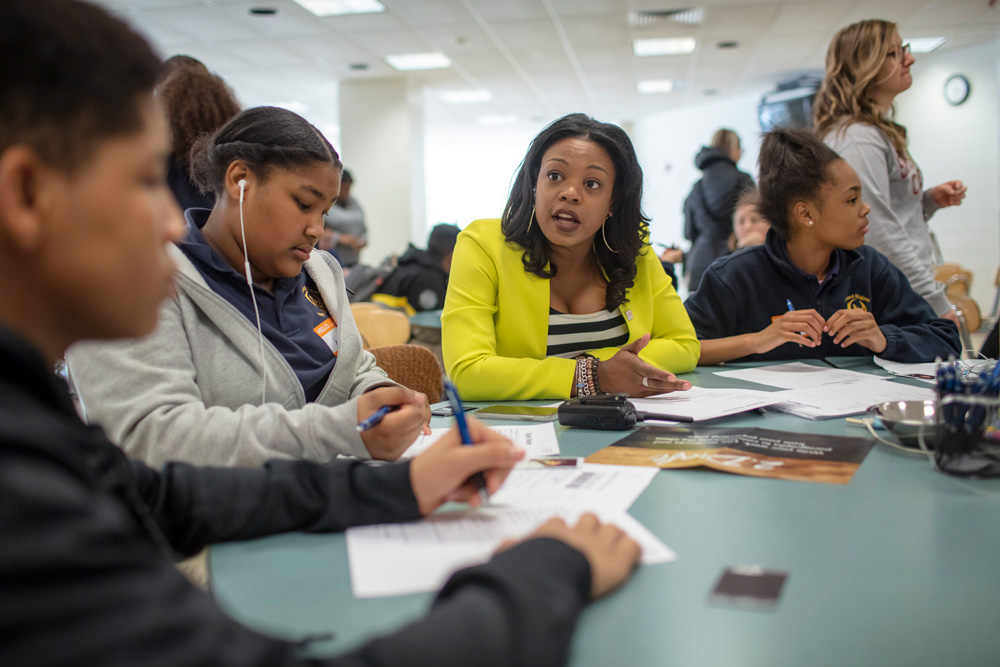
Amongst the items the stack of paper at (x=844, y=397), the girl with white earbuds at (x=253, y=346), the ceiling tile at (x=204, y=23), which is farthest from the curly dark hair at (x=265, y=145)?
the ceiling tile at (x=204, y=23)

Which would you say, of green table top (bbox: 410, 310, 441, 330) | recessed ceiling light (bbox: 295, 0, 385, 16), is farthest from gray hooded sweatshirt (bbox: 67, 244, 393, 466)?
recessed ceiling light (bbox: 295, 0, 385, 16)

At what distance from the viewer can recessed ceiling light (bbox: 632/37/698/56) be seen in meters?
6.84

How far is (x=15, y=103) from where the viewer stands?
44cm

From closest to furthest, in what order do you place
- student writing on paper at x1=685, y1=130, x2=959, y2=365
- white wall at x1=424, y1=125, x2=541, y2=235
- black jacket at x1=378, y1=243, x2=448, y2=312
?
student writing on paper at x1=685, y1=130, x2=959, y2=365
black jacket at x1=378, y1=243, x2=448, y2=312
white wall at x1=424, y1=125, x2=541, y2=235

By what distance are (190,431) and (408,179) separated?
315 inches

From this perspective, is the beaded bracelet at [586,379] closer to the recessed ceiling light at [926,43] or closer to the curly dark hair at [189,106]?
the curly dark hair at [189,106]

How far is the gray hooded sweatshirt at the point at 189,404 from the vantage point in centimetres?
94

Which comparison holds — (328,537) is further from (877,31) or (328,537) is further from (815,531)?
(877,31)

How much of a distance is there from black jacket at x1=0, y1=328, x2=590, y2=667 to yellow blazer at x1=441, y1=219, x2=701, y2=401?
97cm

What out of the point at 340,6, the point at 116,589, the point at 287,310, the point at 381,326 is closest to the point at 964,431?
the point at 116,589

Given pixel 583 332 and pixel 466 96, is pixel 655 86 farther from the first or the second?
pixel 583 332

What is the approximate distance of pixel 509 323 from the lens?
5.83ft

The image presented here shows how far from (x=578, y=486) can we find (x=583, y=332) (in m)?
0.98

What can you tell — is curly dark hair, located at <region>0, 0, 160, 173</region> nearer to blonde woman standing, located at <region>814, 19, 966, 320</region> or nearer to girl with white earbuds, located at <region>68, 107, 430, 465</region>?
girl with white earbuds, located at <region>68, 107, 430, 465</region>
